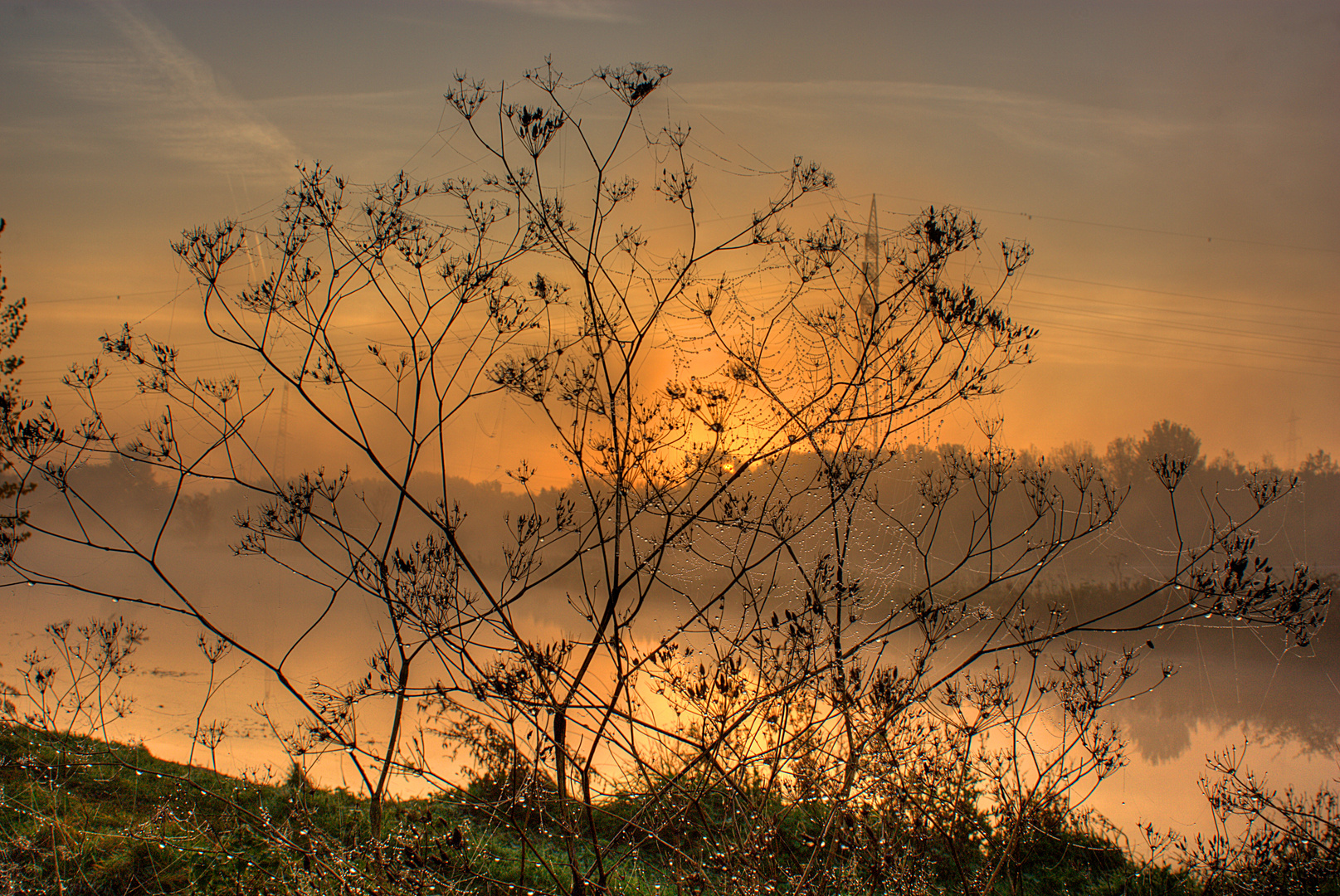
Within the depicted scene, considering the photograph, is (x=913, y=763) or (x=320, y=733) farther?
(x=913, y=763)

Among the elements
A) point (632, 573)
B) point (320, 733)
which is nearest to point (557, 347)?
point (632, 573)

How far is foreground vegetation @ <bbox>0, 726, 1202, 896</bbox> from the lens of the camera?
2525 mm

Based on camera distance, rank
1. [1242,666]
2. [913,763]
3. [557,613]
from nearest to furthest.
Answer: [913,763]
[557,613]
[1242,666]

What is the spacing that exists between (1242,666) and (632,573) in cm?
642

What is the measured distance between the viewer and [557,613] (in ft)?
18.2

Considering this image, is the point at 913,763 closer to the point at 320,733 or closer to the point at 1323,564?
the point at 320,733

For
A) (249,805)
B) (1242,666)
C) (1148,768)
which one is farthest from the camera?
(1242,666)

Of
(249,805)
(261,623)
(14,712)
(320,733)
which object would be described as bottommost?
(249,805)

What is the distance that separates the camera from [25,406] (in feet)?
10.6

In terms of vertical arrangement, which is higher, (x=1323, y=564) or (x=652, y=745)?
A: (x=1323, y=564)

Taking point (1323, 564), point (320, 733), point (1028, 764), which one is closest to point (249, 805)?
point (320, 733)

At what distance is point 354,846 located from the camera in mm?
3729

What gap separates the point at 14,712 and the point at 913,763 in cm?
650

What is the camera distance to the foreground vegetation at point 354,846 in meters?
2.53
